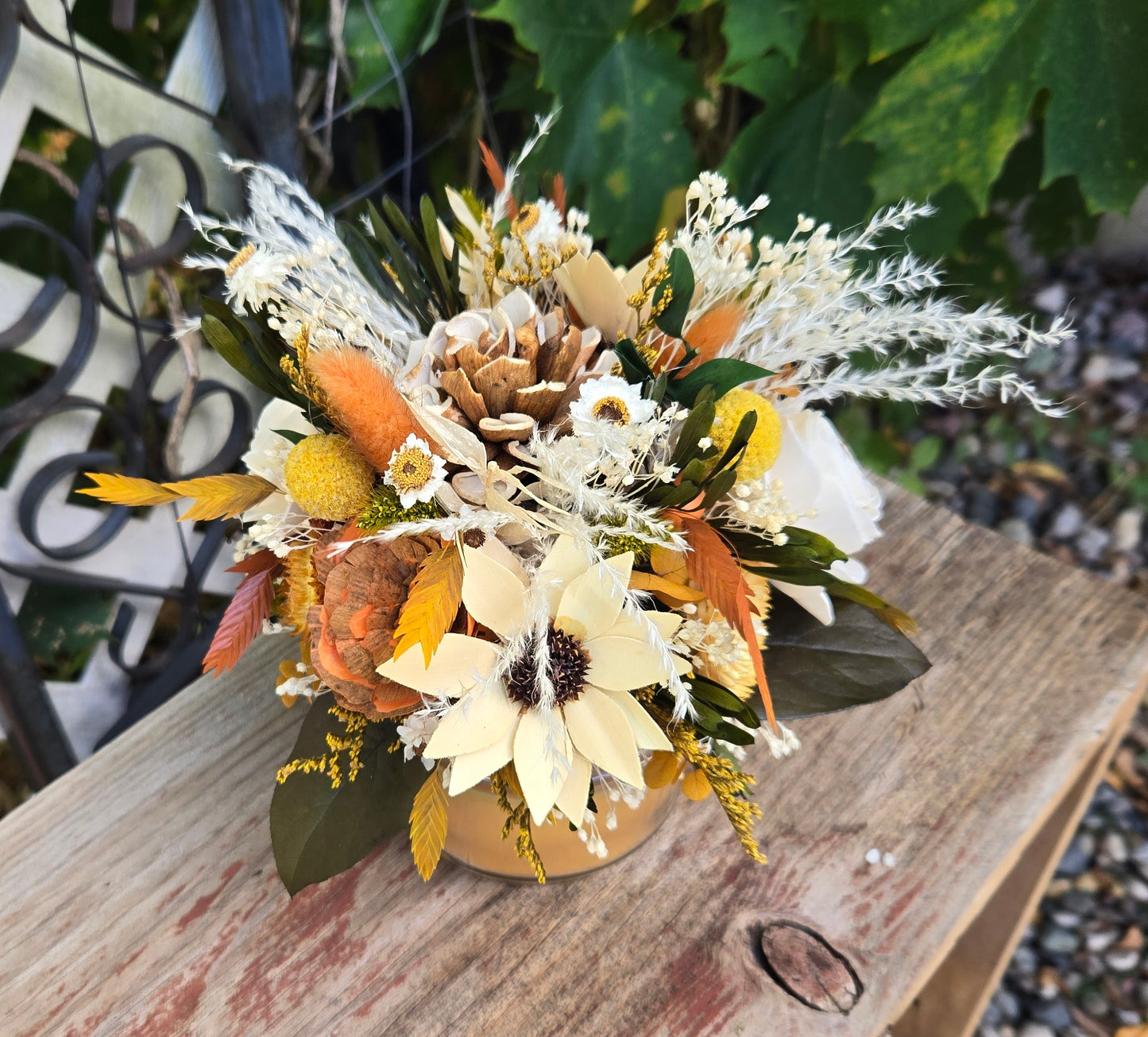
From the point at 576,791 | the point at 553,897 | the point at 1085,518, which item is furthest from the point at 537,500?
the point at 1085,518

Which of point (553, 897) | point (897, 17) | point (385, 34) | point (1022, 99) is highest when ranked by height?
point (385, 34)

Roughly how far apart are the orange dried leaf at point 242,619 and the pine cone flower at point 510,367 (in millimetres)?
160

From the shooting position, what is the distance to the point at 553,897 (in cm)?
55

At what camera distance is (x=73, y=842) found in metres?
0.58

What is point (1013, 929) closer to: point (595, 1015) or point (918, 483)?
point (595, 1015)

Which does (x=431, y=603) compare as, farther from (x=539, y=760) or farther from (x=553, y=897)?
(x=553, y=897)

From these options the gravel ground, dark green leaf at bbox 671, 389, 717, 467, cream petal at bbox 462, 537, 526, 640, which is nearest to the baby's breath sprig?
cream petal at bbox 462, 537, 526, 640

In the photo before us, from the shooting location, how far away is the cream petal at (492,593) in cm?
37

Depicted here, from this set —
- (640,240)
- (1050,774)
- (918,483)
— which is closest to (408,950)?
(1050,774)

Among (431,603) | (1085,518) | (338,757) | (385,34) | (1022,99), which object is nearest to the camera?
(431,603)

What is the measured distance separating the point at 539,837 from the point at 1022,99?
2.35ft

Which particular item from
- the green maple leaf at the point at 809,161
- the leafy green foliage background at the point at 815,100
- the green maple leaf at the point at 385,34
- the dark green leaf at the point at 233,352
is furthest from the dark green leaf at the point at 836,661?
the green maple leaf at the point at 385,34

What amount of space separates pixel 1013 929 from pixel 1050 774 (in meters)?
0.33

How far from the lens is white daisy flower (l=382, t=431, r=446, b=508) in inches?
14.3
